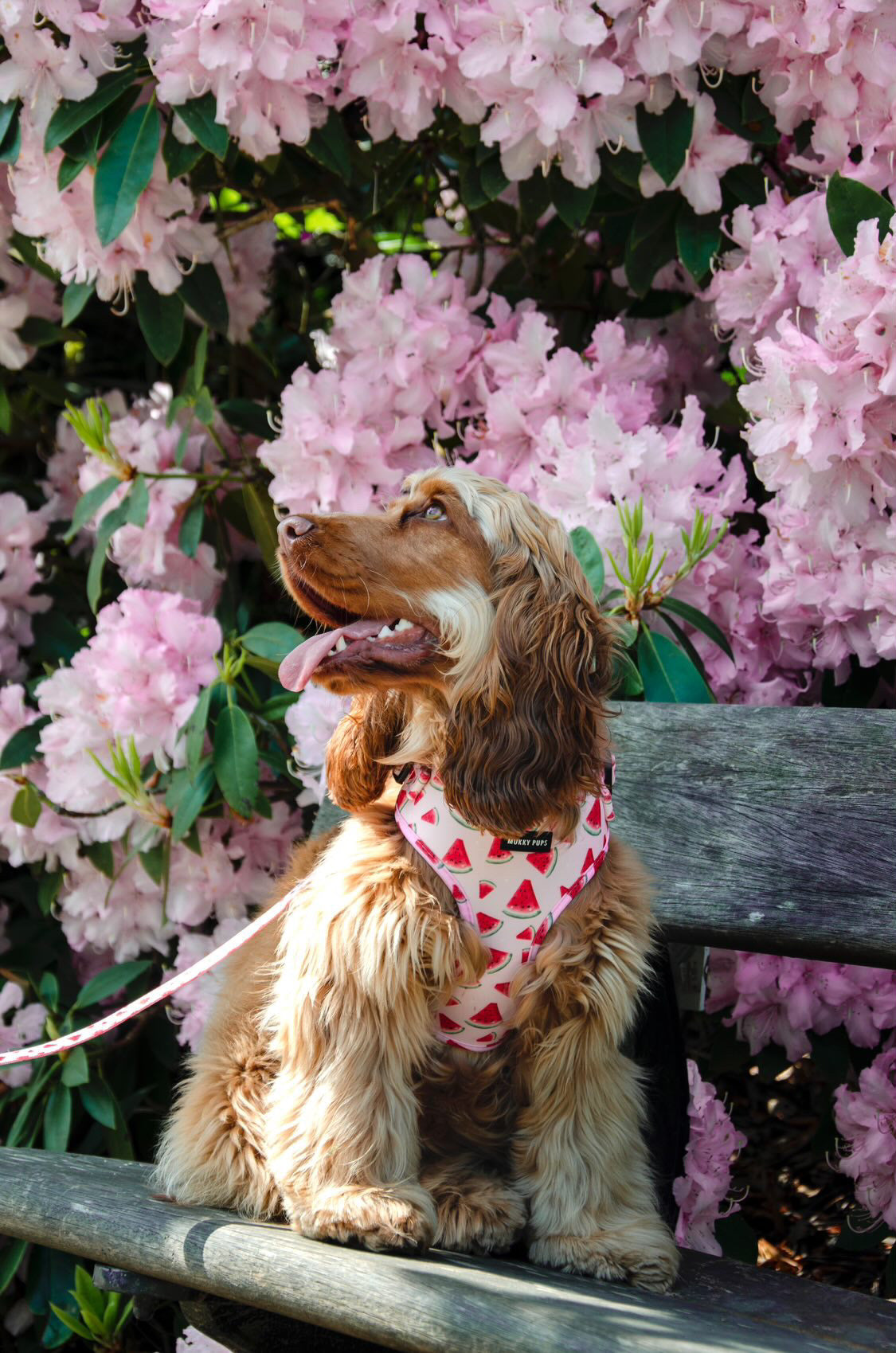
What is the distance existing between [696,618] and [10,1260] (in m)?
2.00

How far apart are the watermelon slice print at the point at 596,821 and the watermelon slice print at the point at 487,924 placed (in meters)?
0.18

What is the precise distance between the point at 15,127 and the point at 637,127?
4.13 feet

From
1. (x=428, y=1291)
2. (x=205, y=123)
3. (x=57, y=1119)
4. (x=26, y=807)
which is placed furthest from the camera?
(x=26, y=807)

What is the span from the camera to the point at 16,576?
346 centimetres

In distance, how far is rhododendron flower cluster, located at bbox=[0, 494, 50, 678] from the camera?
3453mm

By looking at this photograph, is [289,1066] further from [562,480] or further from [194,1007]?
[562,480]

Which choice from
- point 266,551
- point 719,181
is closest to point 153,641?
point 266,551

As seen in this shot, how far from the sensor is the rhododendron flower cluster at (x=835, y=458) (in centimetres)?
227

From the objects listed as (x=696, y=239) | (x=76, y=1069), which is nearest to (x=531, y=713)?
(x=696, y=239)

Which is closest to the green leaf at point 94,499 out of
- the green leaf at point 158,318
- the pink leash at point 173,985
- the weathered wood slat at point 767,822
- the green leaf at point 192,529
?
the green leaf at point 192,529

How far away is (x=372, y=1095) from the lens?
1.86 meters

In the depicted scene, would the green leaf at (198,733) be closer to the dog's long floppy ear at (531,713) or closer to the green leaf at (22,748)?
the green leaf at (22,748)

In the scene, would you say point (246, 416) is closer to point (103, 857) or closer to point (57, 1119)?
point (103, 857)

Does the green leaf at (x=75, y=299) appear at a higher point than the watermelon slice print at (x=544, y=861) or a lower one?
higher
